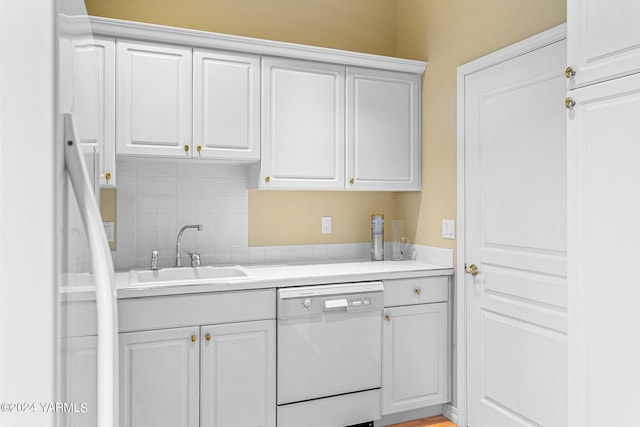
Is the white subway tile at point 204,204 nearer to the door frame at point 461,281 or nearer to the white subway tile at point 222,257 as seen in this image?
the white subway tile at point 222,257

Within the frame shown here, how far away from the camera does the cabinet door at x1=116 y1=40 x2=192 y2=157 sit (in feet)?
7.98

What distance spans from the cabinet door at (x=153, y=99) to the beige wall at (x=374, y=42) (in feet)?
1.64

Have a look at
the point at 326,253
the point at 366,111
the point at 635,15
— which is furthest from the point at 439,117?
the point at 635,15

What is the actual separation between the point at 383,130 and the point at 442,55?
598mm

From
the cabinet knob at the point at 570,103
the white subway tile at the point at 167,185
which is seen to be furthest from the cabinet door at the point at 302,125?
the cabinet knob at the point at 570,103

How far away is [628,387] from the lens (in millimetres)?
1455

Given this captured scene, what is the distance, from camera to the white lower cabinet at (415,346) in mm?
2695

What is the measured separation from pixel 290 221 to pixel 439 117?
120cm

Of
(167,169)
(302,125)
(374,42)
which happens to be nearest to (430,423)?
(302,125)

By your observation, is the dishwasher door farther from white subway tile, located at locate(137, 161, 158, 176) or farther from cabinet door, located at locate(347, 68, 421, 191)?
white subway tile, located at locate(137, 161, 158, 176)

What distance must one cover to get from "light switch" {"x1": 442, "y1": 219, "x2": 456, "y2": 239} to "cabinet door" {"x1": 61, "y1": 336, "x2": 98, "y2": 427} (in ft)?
7.66

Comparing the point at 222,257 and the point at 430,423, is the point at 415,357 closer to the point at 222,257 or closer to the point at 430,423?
the point at 430,423

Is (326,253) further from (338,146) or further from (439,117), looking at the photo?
(439,117)

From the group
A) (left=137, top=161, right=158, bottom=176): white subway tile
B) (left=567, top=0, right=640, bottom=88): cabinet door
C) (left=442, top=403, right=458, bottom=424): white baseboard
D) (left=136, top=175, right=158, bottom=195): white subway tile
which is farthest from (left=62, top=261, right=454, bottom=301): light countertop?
(left=567, top=0, right=640, bottom=88): cabinet door
